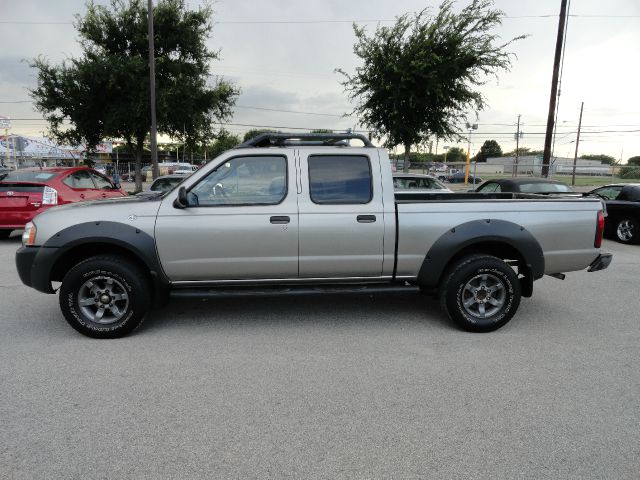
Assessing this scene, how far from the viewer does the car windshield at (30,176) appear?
30.6 ft

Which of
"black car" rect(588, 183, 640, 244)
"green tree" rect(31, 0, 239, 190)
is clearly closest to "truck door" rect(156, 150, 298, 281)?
"black car" rect(588, 183, 640, 244)

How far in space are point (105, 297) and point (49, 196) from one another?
6101 millimetres

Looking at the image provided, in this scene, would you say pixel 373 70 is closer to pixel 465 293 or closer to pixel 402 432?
pixel 465 293

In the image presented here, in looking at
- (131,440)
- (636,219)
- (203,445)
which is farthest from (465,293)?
(636,219)

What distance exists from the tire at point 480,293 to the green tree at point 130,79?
15878mm

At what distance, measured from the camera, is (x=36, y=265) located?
4.32 m

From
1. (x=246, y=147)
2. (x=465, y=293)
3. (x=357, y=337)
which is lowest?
(x=357, y=337)

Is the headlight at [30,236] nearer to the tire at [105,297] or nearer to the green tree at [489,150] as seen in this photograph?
the tire at [105,297]

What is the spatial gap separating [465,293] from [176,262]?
292 cm

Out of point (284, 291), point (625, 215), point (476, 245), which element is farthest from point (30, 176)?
point (625, 215)

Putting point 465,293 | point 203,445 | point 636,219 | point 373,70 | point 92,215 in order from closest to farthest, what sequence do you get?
point 203,445
point 92,215
point 465,293
point 636,219
point 373,70

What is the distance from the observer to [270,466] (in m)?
2.50

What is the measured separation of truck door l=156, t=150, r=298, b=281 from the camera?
14.2ft

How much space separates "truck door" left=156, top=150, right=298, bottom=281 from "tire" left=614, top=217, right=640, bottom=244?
942 cm
